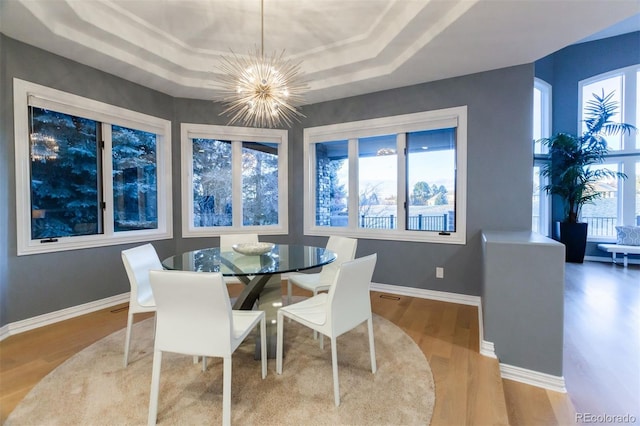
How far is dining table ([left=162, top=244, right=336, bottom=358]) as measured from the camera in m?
1.88

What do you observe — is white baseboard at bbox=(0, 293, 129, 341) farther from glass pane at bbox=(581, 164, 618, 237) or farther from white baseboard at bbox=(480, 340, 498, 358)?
glass pane at bbox=(581, 164, 618, 237)

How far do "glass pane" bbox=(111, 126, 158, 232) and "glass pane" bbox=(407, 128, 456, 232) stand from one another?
133 inches

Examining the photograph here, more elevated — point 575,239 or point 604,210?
point 604,210

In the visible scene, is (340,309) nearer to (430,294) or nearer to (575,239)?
(430,294)

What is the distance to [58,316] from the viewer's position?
2.79 m

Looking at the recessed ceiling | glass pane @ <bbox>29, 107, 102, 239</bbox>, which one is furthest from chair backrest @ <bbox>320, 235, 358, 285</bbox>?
glass pane @ <bbox>29, 107, 102, 239</bbox>

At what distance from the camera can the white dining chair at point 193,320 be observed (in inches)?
54.0

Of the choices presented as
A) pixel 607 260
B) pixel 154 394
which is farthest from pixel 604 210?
pixel 154 394

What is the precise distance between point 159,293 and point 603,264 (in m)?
7.46

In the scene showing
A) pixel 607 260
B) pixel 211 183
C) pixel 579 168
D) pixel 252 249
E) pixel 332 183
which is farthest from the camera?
pixel 607 260

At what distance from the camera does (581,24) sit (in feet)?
7.39

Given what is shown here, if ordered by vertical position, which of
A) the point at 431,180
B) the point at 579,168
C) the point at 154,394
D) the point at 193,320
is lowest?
the point at 154,394

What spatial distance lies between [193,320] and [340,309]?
0.80 metres

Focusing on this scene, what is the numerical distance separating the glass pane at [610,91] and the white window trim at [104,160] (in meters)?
8.19
